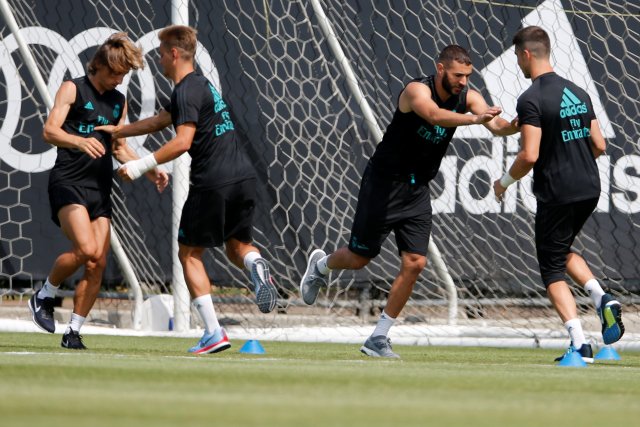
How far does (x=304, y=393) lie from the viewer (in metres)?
3.83

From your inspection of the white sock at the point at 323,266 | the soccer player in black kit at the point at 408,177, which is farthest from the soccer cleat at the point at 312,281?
the soccer player in black kit at the point at 408,177

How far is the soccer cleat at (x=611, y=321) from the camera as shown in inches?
247

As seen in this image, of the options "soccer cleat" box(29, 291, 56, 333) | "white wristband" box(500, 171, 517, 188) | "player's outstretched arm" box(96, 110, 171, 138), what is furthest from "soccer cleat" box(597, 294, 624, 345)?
"soccer cleat" box(29, 291, 56, 333)

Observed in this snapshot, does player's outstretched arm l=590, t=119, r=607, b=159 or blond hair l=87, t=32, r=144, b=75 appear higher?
blond hair l=87, t=32, r=144, b=75

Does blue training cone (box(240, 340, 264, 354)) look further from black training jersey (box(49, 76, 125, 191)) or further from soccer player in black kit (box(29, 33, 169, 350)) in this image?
black training jersey (box(49, 76, 125, 191))

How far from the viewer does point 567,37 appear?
9.06m

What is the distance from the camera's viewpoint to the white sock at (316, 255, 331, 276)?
7.58 metres

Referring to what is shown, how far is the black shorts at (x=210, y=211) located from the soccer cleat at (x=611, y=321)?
2.16 metres

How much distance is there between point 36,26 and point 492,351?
462 centimetres

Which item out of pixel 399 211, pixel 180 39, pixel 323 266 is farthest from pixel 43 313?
pixel 399 211

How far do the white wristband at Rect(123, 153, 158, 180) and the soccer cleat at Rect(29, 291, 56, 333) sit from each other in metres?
1.21

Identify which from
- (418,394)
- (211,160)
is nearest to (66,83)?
(211,160)

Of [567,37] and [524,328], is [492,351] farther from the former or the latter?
[567,37]

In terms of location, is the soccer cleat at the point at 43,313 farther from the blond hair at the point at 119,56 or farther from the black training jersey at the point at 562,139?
the black training jersey at the point at 562,139
